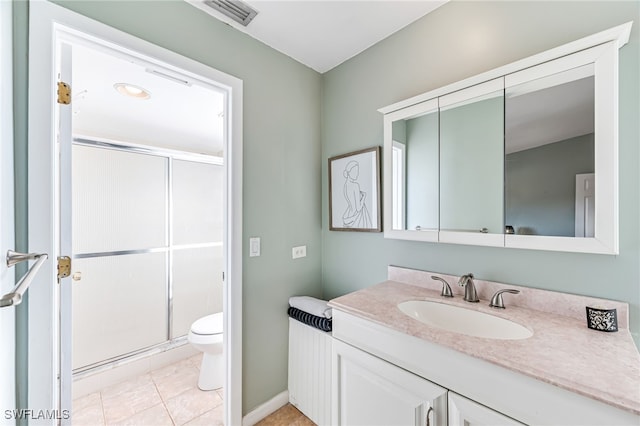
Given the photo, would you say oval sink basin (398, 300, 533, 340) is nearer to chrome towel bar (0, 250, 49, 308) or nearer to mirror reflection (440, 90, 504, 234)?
mirror reflection (440, 90, 504, 234)

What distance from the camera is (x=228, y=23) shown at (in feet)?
4.97

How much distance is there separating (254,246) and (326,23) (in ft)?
4.63

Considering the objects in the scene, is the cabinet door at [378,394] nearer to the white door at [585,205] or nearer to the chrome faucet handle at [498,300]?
the chrome faucet handle at [498,300]

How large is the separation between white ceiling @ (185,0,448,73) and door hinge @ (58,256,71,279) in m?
Answer: 1.37

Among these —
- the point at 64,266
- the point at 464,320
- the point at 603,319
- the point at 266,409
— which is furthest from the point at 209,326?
the point at 603,319

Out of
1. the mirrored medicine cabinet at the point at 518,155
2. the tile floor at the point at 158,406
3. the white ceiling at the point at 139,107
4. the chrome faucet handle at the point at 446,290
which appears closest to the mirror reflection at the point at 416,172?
the mirrored medicine cabinet at the point at 518,155

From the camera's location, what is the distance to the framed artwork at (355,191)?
1.68m

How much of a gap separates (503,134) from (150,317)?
3016 millimetres

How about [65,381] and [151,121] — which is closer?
[65,381]

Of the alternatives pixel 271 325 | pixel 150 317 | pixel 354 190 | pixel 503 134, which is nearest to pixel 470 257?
pixel 503 134

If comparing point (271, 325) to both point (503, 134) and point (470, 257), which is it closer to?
point (470, 257)

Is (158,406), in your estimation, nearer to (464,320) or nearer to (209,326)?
(209,326)

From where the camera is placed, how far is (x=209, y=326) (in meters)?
2.14

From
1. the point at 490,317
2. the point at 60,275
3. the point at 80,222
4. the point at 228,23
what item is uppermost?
the point at 228,23
